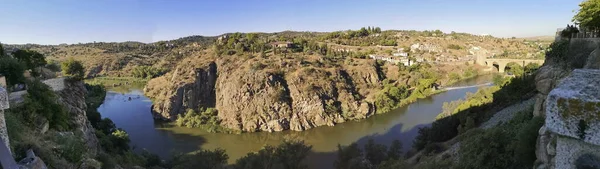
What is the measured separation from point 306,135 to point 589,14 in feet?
83.3

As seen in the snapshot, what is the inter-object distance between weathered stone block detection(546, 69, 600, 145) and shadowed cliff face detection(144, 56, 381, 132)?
31.9 m

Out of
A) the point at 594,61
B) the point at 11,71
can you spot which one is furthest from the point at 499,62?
the point at 11,71

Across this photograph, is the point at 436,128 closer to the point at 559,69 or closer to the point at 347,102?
the point at 559,69

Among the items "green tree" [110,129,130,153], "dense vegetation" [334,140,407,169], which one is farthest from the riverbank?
"dense vegetation" [334,140,407,169]

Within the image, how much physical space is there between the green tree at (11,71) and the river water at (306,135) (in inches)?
597

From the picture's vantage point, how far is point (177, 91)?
41.4 metres

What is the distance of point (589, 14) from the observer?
40.7ft

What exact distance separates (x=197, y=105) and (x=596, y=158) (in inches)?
1664

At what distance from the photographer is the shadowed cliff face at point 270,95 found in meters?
37.1

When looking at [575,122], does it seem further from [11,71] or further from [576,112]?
[11,71]

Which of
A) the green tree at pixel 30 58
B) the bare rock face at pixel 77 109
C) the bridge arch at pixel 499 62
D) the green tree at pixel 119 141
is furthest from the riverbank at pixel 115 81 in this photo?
the bridge arch at pixel 499 62

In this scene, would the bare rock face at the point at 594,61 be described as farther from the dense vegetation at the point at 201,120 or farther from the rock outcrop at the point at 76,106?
the dense vegetation at the point at 201,120

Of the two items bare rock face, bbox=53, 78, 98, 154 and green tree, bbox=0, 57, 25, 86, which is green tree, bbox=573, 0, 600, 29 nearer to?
bare rock face, bbox=53, 78, 98, 154

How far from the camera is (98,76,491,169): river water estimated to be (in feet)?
97.5
